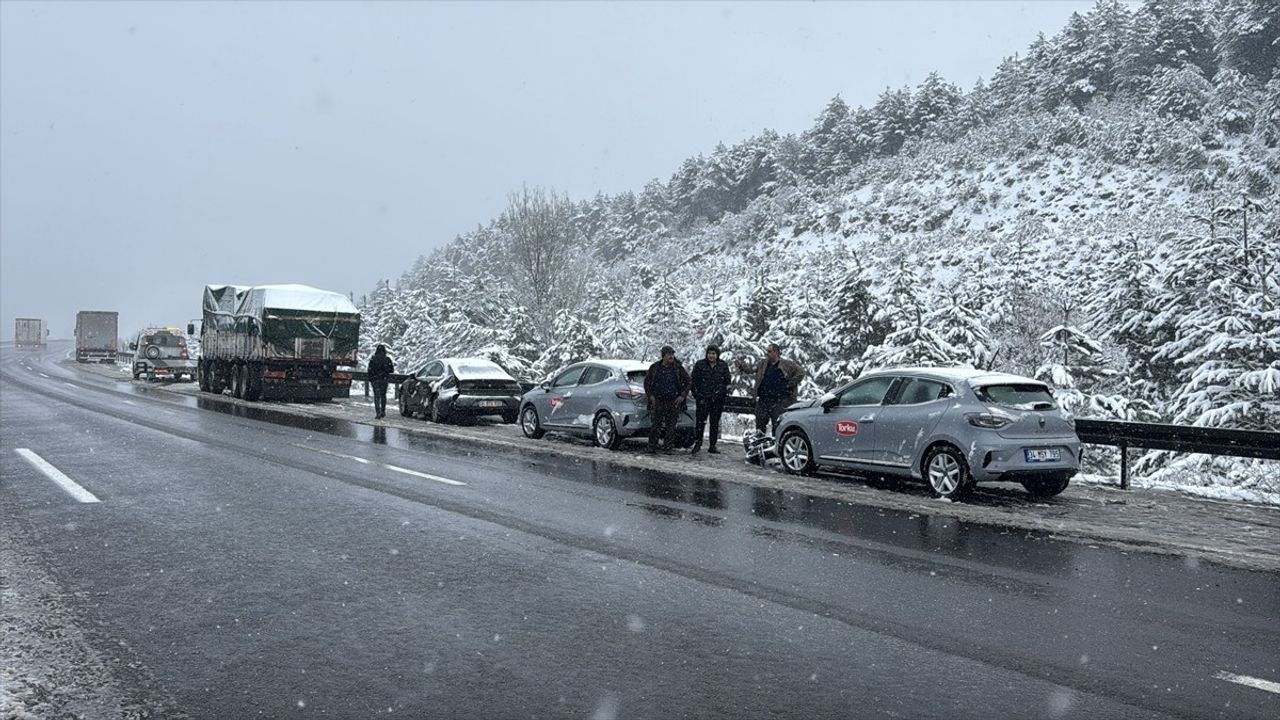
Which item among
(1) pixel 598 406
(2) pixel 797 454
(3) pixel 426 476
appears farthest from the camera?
(1) pixel 598 406

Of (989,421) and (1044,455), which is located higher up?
(989,421)

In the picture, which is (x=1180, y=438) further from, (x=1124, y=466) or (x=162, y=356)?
(x=162, y=356)

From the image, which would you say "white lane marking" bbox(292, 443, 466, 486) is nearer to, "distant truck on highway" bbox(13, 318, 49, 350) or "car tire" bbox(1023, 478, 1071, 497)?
"car tire" bbox(1023, 478, 1071, 497)

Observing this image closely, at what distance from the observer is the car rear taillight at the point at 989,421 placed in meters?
10.7

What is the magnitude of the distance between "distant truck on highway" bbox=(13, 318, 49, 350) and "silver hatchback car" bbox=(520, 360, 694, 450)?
10013 cm

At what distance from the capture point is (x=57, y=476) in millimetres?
11352

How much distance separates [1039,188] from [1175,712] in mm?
76327

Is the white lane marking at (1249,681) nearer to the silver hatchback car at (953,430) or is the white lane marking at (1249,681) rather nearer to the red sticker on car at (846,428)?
the silver hatchback car at (953,430)

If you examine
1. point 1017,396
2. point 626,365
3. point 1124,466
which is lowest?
point 1124,466

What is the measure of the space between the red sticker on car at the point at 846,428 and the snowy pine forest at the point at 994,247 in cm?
640

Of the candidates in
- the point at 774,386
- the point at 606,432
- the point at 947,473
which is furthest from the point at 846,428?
the point at 606,432

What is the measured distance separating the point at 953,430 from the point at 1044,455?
1058 mm

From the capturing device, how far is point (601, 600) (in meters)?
5.85

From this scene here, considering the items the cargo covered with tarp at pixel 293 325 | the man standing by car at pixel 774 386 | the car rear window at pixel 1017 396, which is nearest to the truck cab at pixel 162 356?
the cargo covered with tarp at pixel 293 325
